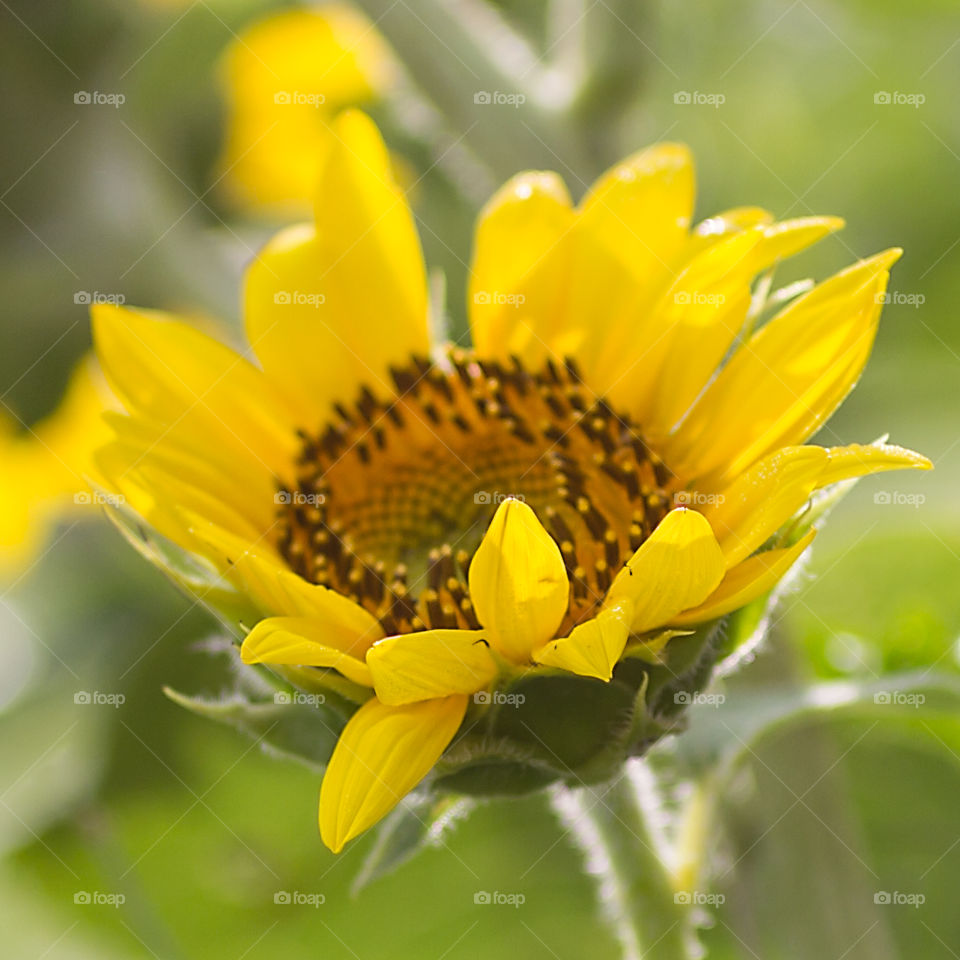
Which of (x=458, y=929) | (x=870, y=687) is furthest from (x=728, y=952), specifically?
(x=870, y=687)

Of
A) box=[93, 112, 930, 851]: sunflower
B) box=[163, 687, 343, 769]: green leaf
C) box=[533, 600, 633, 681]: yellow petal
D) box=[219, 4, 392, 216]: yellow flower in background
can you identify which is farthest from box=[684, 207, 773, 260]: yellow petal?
box=[219, 4, 392, 216]: yellow flower in background

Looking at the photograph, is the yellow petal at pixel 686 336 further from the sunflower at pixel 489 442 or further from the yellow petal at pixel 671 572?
the yellow petal at pixel 671 572

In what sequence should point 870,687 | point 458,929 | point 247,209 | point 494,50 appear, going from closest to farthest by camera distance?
1. point 870,687
2. point 494,50
3. point 458,929
4. point 247,209

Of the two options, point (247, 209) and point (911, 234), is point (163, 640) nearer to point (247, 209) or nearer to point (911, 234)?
point (247, 209)

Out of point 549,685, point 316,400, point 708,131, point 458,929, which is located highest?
point 708,131

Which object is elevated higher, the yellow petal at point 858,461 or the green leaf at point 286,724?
the yellow petal at point 858,461

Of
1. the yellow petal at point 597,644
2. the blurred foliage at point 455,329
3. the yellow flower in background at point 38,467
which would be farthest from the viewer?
the yellow flower in background at point 38,467

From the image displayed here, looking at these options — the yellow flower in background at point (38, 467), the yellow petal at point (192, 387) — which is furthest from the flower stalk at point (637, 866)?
the yellow flower in background at point (38, 467)

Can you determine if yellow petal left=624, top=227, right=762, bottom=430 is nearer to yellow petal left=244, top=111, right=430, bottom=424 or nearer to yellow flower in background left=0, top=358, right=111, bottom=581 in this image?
yellow petal left=244, top=111, right=430, bottom=424
